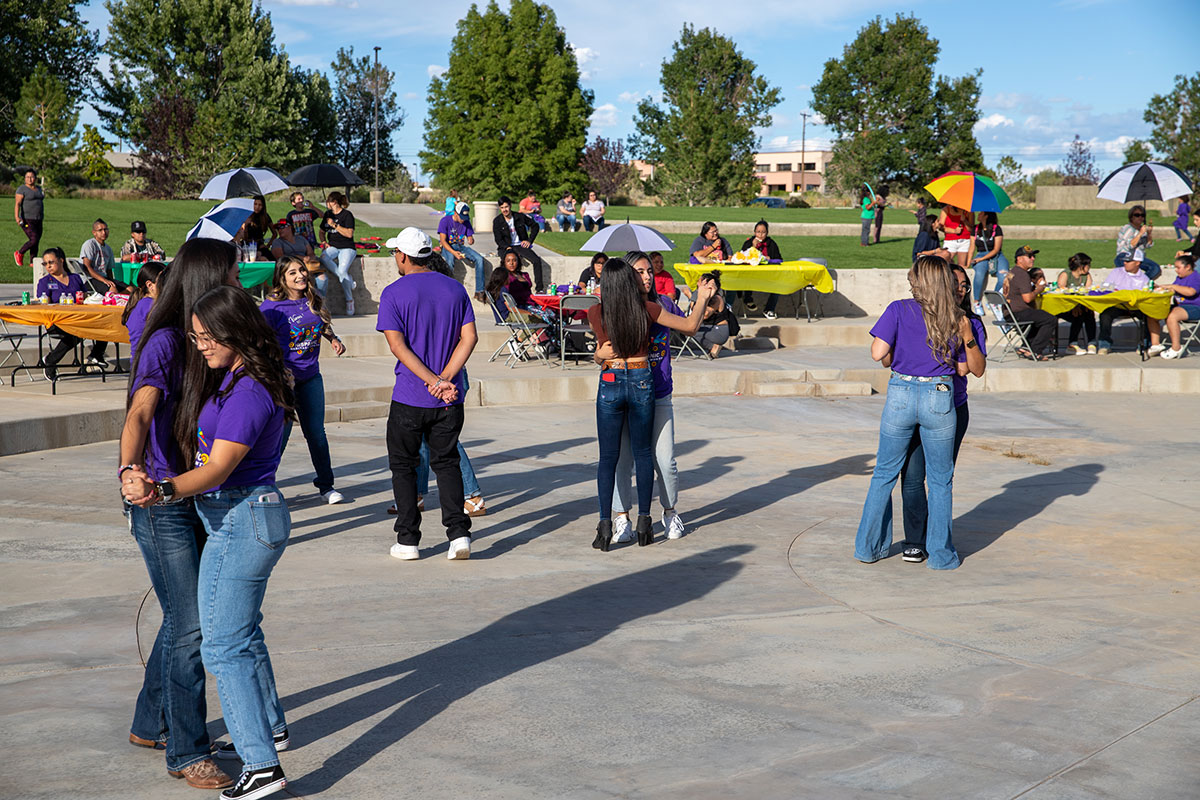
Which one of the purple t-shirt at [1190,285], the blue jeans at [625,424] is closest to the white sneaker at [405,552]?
the blue jeans at [625,424]

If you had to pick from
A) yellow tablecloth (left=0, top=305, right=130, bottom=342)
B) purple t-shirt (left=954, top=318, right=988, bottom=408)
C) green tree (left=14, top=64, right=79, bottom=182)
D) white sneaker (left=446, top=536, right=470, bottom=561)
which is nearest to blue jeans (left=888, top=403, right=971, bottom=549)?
purple t-shirt (left=954, top=318, right=988, bottom=408)

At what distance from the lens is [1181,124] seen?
5559 cm

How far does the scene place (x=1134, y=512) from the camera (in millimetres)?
7953

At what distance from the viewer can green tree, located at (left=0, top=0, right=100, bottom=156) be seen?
53906 mm

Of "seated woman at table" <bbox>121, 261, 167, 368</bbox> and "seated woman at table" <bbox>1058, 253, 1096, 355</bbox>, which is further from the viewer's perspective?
"seated woman at table" <bbox>1058, 253, 1096, 355</bbox>

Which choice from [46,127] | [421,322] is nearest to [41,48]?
[46,127]

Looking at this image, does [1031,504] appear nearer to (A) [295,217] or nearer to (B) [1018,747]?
(B) [1018,747]

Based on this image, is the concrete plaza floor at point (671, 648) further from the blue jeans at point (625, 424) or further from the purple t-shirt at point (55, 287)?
the purple t-shirt at point (55, 287)

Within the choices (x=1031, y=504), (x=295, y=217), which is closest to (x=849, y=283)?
(x=295, y=217)

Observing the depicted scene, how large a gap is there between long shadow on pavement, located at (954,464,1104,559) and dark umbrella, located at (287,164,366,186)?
49.6ft

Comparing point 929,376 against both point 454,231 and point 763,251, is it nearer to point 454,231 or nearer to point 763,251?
Result: point 763,251

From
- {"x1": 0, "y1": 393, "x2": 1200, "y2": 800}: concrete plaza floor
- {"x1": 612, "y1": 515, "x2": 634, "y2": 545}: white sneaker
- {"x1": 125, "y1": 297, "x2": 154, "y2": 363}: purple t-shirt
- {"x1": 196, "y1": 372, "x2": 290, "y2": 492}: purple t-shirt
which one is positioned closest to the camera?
{"x1": 196, "y1": 372, "x2": 290, "y2": 492}: purple t-shirt

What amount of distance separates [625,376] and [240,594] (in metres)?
3.74

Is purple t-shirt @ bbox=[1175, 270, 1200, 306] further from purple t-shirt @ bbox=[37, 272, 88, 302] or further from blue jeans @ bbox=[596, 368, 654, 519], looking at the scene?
purple t-shirt @ bbox=[37, 272, 88, 302]
